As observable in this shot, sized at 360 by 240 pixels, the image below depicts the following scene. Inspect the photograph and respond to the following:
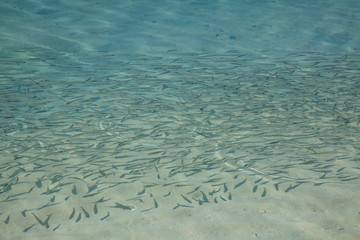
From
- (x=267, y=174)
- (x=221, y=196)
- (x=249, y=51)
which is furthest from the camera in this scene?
(x=249, y=51)

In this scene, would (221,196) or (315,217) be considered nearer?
(315,217)

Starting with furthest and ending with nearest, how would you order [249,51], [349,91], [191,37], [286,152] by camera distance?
[191,37] < [249,51] < [349,91] < [286,152]

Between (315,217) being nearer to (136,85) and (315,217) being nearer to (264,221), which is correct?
(264,221)

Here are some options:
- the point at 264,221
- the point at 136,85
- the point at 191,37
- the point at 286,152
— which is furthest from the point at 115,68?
the point at 264,221

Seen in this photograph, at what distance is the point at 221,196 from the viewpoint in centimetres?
338

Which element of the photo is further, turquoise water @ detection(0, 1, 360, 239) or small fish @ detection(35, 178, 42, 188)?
small fish @ detection(35, 178, 42, 188)

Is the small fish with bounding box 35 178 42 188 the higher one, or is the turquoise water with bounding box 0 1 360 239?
the turquoise water with bounding box 0 1 360 239

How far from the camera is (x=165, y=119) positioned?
5117 millimetres

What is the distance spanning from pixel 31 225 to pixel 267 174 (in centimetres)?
239

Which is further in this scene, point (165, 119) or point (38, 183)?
point (165, 119)

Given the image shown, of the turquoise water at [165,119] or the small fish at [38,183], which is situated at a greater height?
the turquoise water at [165,119]

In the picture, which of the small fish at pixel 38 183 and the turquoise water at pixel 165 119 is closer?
the turquoise water at pixel 165 119

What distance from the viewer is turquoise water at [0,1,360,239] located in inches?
131

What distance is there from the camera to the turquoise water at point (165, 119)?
131 inches
